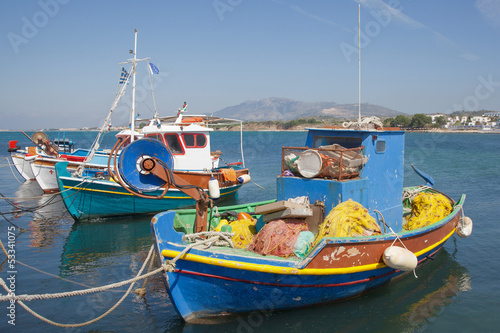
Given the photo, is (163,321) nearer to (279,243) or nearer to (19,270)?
(279,243)

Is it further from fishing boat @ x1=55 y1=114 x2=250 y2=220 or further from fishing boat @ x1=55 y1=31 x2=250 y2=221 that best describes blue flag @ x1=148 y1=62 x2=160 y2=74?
fishing boat @ x1=55 y1=114 x2=250 y2=220

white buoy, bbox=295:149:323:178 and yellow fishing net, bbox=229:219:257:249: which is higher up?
white buoy, bbox=295:149:323:178

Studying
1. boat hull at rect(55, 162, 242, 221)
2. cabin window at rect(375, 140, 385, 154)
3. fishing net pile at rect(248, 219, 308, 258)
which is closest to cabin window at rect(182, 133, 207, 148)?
boat hull at rect(55, 162, 242, 221)

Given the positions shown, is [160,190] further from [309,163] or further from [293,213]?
[293,213]

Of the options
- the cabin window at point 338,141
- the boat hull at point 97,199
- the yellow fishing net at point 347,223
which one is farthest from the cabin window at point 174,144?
the yellow fishing net at point 347,223

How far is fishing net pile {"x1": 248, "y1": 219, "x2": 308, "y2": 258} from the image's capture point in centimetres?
692

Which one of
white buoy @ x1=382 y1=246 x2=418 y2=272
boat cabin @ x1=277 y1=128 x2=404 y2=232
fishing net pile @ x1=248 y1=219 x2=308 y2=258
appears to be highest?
boat cabin @ x1=277 y1=128 x2=404 y2=232

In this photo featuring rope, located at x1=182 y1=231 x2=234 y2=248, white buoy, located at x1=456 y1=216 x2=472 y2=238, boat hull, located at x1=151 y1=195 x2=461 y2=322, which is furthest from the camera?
white buoy, located at x1=456 y1=216 x2=472 y2=238

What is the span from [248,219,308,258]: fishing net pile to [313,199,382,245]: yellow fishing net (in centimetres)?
43

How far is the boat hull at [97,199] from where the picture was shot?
14.7 metres

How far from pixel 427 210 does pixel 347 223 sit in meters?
4.35

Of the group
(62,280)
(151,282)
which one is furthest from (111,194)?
(151,282)

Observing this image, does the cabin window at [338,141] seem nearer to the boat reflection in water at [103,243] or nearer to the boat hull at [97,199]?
the boat reflection in water at [103,243]

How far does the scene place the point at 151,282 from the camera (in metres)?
8.86
